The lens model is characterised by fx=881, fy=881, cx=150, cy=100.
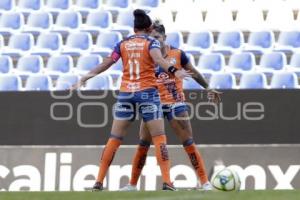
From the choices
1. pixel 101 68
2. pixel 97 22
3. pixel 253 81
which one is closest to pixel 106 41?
pixel 97 22

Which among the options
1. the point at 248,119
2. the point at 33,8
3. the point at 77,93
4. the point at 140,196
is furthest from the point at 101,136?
the point at 33,8

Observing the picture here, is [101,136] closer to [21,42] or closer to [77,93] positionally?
[77,93]

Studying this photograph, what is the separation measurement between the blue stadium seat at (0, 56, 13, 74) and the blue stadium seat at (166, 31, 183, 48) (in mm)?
2715

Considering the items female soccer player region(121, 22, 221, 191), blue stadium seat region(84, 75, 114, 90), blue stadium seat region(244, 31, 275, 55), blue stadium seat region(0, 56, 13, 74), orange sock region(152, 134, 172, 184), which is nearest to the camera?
orange sock region(152, 134, 172, 184)

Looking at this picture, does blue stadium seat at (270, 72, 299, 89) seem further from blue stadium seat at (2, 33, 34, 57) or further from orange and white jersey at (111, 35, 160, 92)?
orange and white jersey at (111, 35, 160, 92)

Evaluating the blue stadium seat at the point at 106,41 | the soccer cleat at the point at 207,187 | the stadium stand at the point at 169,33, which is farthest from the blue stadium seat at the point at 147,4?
the soccer cleat at the point at 207,187

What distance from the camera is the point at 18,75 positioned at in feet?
48.8

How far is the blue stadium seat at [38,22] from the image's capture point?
1591 cm

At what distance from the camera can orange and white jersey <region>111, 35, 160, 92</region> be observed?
8719 mm

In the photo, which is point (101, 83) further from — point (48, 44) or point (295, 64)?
point (295, 64)

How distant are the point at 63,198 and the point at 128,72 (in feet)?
6.24

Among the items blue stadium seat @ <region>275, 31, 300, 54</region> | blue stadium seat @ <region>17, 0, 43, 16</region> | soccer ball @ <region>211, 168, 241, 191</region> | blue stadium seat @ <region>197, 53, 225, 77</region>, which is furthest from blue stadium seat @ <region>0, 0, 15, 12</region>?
soccer ball @ <region>211, 168, 241, 191</region>

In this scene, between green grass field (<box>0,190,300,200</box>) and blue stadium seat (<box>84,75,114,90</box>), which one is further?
blue stadium seat (<box>84,75,114,90</box>)

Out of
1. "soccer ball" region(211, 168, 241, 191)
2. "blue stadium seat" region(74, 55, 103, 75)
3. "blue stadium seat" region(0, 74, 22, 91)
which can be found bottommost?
"soccer ball" region(211, 168, 241, 191)
